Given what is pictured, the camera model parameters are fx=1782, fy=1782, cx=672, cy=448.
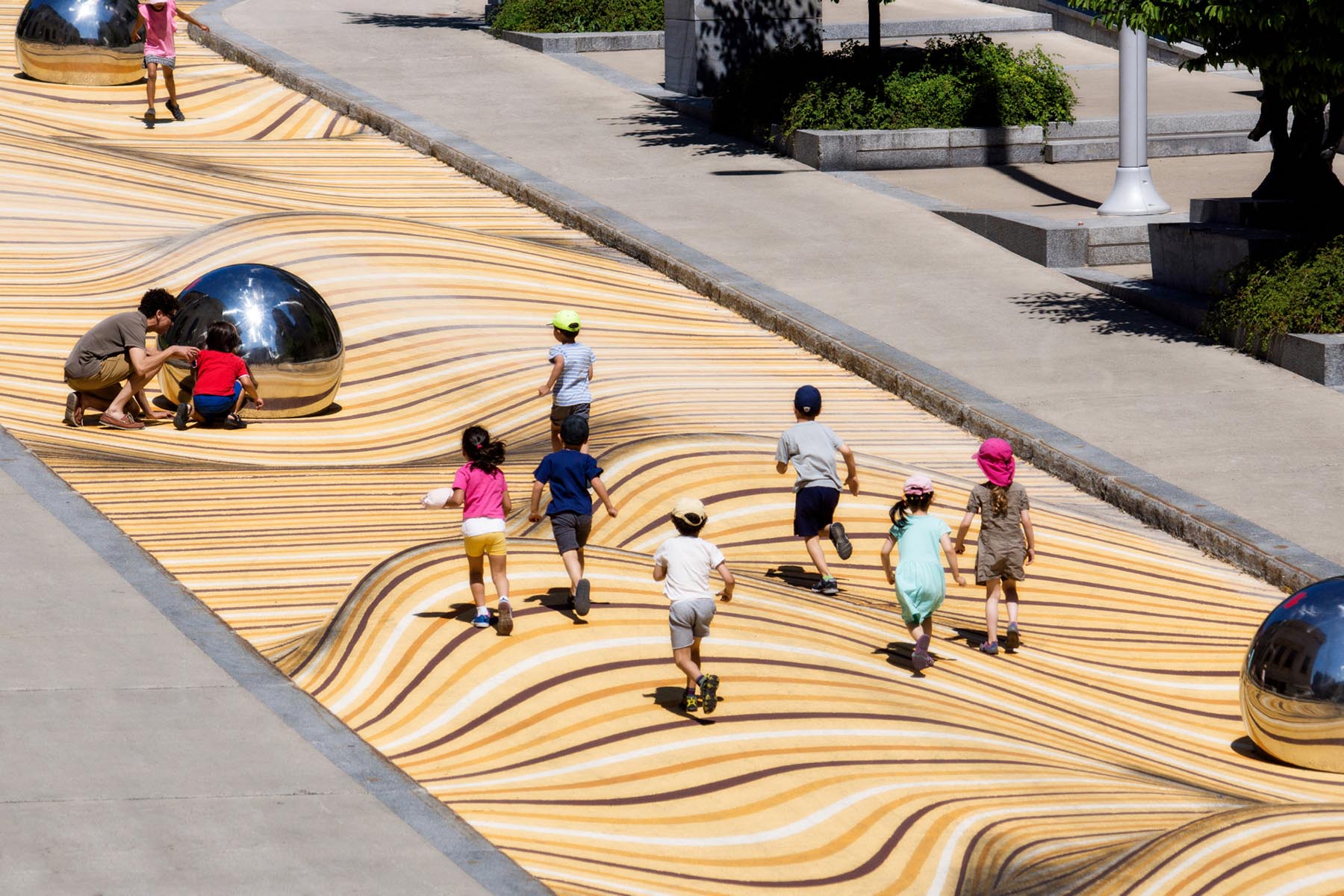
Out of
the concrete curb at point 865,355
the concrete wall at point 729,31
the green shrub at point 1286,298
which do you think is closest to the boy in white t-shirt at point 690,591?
the concrete curb at point 865,355

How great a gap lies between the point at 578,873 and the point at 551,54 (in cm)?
2295

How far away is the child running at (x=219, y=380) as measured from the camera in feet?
43.7

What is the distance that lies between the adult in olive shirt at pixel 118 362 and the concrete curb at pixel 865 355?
5637mm

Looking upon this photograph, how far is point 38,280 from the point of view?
55.0 ft

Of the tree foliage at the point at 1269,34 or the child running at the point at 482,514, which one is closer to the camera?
the child running at the point at 482,514

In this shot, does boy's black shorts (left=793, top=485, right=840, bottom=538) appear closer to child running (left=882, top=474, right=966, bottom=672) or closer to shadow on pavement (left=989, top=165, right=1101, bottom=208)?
child running (left=882, top=474, right=966, bottom=672)

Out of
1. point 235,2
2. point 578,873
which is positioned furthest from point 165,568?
point 235,2

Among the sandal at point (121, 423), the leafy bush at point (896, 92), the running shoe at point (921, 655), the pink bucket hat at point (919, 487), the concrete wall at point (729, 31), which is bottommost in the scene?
the running shoe at point (921, 655)

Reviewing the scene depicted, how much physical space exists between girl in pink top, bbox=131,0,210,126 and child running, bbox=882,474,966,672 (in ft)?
48.3

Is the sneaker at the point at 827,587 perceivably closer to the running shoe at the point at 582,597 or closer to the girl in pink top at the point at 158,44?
the running shoe at the point at 582,597

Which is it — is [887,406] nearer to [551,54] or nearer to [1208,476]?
[1208,476]

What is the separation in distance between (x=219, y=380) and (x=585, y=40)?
16.5 metres

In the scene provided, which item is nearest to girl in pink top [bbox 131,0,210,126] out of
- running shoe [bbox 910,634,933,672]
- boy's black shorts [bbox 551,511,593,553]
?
boy's black shorts [bbox 551,511,593,553]

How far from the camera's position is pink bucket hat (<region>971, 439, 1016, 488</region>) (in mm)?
10068
